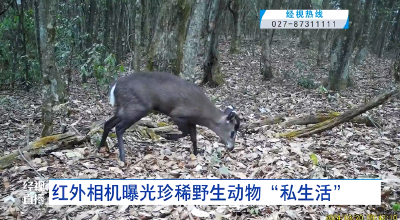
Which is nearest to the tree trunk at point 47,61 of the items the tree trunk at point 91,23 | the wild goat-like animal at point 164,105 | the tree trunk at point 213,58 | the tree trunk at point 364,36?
the wild goat-like animal at point 164,105

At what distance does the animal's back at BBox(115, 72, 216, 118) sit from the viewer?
5504 mm

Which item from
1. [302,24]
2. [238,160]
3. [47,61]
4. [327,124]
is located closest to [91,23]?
[302,24]

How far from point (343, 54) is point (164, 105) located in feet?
27.9

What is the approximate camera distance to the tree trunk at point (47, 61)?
21.7ft

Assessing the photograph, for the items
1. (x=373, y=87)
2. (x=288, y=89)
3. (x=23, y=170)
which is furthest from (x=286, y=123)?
(x=373, y=87)

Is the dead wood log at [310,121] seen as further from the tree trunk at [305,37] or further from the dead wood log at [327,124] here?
the tree trunk at [305,37]

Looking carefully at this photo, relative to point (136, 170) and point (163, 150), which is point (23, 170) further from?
point (163, 150)

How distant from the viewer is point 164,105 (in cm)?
566

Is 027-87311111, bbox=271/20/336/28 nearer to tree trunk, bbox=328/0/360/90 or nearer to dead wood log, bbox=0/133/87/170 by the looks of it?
tree trunk, bbox=328/0/360/90

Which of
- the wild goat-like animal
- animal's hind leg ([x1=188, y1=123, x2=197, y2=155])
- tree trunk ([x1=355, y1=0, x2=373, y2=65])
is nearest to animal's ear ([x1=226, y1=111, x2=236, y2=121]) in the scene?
the wild goat-like animal

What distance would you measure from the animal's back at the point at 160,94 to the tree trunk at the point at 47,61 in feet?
5.85

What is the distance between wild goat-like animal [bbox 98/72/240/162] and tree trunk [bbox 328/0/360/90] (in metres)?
7.62

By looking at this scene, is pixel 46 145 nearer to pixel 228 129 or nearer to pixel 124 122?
pixel 124 122

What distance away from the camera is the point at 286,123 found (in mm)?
7602
